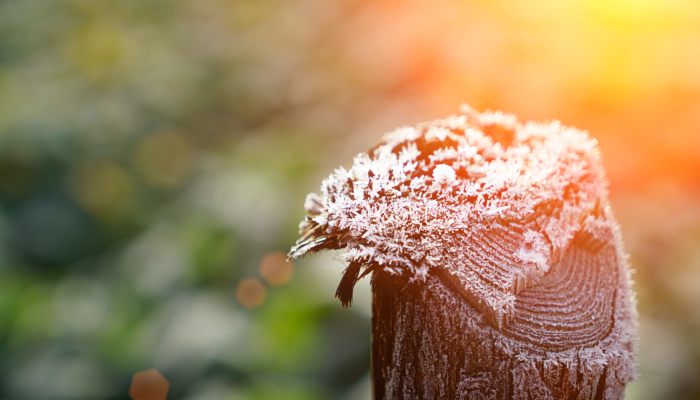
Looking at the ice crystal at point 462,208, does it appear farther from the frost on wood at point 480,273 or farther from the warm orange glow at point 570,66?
the warm orange glow at point 570,66

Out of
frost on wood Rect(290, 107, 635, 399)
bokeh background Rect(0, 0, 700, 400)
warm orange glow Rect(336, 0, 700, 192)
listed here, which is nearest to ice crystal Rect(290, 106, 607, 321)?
frost on wood Rect(290, 107, 635, 399)

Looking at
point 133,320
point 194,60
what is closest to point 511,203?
point 133,320

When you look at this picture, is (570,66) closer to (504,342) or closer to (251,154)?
(251,154)

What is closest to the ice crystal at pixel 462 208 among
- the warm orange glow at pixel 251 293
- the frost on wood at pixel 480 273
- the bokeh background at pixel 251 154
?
the frost on wood at pixel 480 273

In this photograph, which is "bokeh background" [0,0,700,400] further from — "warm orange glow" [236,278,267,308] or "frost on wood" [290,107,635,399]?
"frost on wood" [290,107,635,399]

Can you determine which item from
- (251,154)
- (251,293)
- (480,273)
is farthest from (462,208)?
(251,154)

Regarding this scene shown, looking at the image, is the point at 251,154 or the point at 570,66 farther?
the point at 251,154

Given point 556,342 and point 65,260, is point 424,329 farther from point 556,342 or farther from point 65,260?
point 65,260

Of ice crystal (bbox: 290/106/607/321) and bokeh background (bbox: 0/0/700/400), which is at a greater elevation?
bokeh background (bbox: 0/0/700/400)
